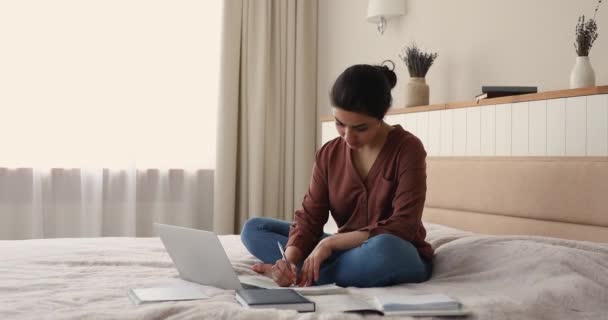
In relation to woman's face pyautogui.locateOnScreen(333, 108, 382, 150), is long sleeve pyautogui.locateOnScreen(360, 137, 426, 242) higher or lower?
lower

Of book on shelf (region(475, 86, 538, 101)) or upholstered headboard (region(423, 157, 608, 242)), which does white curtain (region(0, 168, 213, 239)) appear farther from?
book on shelf (region(475, 86, 538, 101))

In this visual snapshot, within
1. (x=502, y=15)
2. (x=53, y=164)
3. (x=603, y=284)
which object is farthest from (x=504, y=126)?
(x=53, y=164)

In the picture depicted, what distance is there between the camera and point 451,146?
2914 mm

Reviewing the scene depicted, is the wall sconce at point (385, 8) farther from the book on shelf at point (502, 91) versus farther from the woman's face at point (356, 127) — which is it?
the woman's face at point (356, 127)

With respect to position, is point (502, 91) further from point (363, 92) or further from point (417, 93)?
point (363, 92)

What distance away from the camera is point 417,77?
10.8ft

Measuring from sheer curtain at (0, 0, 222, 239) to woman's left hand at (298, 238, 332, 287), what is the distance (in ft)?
8.05

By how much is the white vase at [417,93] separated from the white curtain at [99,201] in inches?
63.8

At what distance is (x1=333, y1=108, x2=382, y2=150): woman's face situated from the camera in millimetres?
2037

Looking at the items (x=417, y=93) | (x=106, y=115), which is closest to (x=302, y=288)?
(x=417, y=93)

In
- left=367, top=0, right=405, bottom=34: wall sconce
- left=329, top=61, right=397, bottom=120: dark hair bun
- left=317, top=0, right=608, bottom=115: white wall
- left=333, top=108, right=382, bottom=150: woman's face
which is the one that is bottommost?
left=333, top=108, right=382, bottom=150: woman's face

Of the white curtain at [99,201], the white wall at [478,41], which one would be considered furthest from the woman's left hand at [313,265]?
the white curtain at [99,201]

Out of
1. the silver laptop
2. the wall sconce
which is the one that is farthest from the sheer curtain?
the silver laptop

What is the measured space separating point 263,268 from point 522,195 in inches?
39.0
